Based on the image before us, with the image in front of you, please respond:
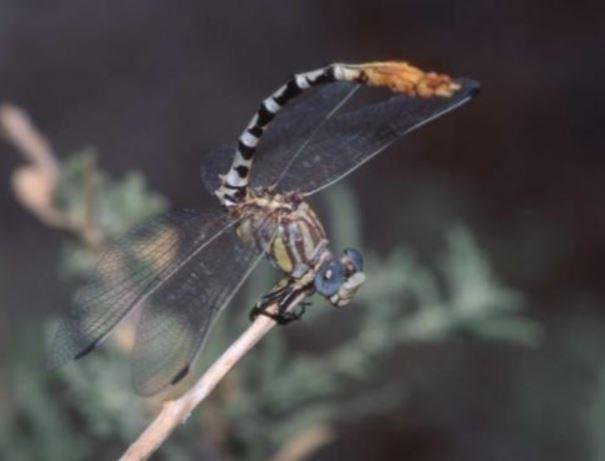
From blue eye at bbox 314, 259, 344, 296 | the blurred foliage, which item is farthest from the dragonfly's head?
the blurred foliage

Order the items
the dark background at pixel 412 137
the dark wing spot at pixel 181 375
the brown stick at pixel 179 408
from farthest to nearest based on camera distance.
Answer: the dark background at pixel 412 137
the dark wing spot at pixel 181 375
the brown stick at pixel 179 408

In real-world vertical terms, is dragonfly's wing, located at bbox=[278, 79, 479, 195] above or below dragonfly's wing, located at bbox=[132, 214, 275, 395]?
above

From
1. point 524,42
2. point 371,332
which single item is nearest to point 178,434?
point 371,332

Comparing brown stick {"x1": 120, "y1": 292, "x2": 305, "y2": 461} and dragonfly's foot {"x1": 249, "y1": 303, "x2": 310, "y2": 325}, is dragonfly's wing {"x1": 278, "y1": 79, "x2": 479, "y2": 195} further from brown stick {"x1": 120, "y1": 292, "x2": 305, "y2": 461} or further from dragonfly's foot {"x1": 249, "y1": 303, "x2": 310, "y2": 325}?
brown stick {"x1": 120, "y1": 292, "x2": 305, "y2": 461}

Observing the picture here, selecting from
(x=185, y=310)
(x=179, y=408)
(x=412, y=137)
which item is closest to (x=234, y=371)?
(x=185, y=310)

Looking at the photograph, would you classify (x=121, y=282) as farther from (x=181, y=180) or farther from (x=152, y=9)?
(x=152, y=9)

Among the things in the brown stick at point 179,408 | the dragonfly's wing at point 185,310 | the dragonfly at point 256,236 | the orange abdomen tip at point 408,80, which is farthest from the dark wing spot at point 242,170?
the brown stick at point 179,408

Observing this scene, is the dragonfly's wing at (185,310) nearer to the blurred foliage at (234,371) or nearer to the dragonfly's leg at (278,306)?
the dragonfly's leg at (278,306)
